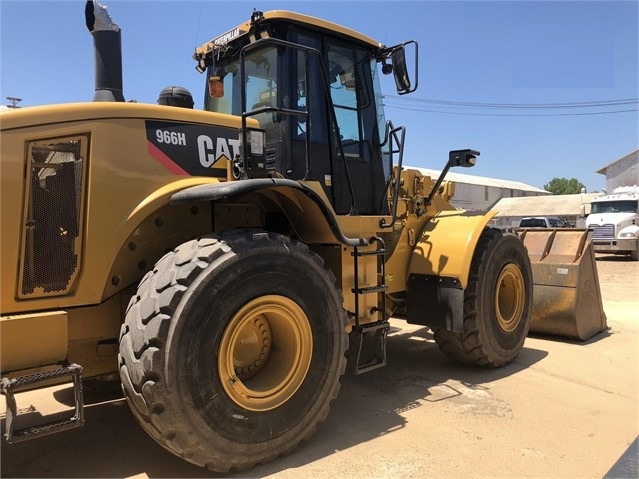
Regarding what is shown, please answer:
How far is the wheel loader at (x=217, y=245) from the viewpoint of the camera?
276cm

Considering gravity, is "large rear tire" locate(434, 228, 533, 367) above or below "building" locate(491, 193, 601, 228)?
below

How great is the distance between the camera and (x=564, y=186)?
298 feet

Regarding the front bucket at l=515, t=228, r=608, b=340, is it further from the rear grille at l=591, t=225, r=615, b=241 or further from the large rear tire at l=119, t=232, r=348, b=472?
the rear grille at l=591, t=225, r=615, b=241

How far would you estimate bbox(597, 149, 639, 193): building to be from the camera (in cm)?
3734

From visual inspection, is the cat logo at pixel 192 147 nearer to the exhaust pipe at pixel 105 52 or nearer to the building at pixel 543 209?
the exhaust pipe at pixel 105 52

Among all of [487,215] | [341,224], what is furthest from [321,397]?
[487,215]

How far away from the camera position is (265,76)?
407 centimetres

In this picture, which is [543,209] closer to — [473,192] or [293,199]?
[473,192]

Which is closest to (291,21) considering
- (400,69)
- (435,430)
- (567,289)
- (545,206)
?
(400,69)

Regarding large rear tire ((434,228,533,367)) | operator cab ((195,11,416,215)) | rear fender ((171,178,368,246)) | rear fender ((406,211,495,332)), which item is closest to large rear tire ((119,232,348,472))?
→ rear fender ((171,178,368,246))

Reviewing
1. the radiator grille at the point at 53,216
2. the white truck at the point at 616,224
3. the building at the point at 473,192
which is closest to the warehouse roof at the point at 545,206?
the building at the point at 473,192

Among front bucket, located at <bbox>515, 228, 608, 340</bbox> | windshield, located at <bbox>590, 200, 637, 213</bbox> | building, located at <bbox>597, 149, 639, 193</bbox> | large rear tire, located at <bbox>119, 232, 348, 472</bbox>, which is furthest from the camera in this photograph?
building, located at <bbox>597, 149, 639, 193</bbox>

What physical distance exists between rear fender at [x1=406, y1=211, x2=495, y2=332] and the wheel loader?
3 cm

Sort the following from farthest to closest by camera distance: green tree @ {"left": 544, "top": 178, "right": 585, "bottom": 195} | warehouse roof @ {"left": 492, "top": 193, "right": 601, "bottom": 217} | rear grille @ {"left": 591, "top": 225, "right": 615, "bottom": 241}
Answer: green tree @ {"left": 544, "top": 178, "right": 585, "bottom": 195} < warehouse roof @ {"left": 492, "top": 193, "right": 601, "bottom": 217} < rear grille @ {"left": 591, "top": 225, "right": 615, "bottom": 241}
